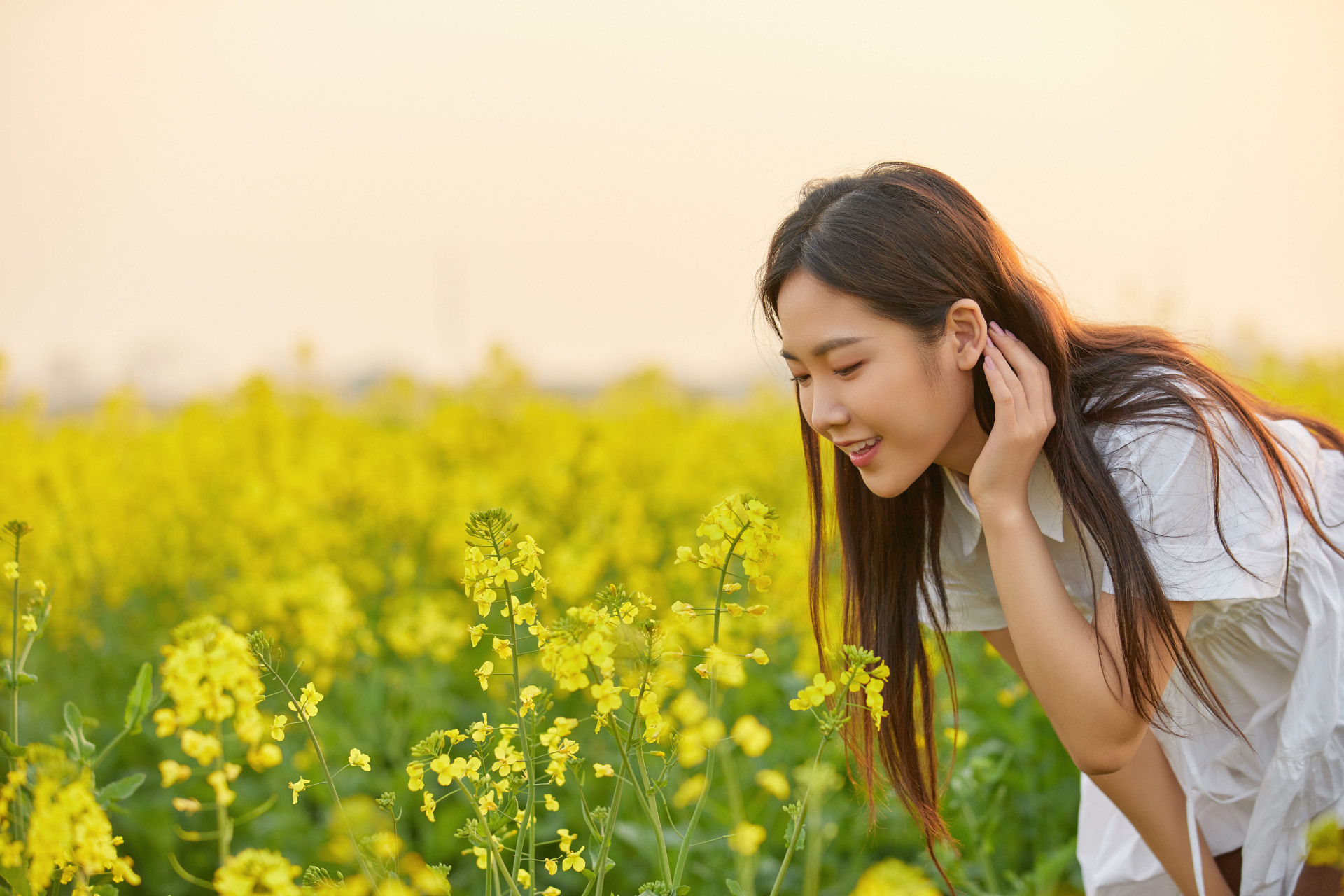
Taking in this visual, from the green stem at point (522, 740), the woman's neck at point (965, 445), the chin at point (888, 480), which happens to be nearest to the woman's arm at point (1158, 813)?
the woman's neck at point (965, 445)

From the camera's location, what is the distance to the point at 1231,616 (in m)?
1.58

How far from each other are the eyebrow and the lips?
136 millimetres

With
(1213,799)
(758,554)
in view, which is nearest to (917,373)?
(758,554)

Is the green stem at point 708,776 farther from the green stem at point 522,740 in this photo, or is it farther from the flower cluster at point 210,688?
the flower cluster at point 210,688

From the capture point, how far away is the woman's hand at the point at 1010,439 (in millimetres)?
1332

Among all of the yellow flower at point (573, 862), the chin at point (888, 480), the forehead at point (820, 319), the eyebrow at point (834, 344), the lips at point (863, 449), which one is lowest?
the yellow flower at point (573, 862)

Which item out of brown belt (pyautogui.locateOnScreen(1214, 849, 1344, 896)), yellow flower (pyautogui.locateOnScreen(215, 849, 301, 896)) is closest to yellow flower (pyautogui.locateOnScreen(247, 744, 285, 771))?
yellow flower (pyautogui.locateOnScreen(215, 849, 301, 896))

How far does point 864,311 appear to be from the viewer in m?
1.34

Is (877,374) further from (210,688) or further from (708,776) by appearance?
(210,688)

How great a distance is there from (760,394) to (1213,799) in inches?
291

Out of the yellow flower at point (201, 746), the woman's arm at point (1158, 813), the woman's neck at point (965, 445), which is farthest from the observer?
the woman's arm at point (1158, 813)

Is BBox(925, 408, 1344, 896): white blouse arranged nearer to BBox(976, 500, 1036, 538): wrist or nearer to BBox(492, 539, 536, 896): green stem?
BBox(976, 500, 1036, 538): wrist

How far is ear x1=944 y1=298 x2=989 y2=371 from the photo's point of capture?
1375 millimetres

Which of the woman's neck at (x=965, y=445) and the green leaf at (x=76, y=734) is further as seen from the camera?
the woman's neck at (x=965, y=445)
